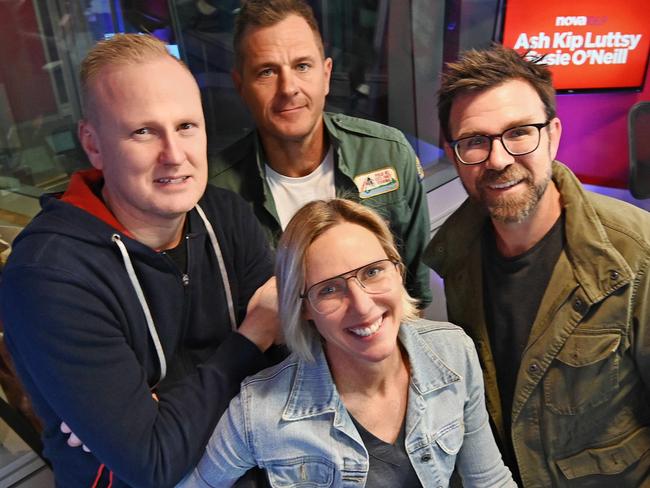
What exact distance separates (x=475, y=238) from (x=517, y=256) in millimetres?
173

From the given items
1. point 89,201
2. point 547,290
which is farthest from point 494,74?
point 89,201

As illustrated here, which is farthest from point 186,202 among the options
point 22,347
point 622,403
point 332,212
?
point 622,403

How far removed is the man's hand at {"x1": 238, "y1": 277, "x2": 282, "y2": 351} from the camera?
1354 millimetres

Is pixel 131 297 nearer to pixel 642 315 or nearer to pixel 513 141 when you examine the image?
pixel 513 141

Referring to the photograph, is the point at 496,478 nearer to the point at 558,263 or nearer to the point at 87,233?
the point at 558,263

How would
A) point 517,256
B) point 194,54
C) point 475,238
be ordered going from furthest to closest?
point 194,54 < point 475,238 < point 517,256

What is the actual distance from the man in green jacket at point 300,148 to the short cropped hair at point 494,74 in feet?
1.68

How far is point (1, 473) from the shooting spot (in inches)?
83.9

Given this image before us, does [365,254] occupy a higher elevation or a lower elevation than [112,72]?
lower

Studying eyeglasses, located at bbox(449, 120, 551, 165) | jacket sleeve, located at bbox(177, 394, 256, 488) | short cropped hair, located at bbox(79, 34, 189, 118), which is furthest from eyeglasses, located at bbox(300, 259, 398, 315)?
short cropped hair, located at bbox(79, 34, 189, 118)

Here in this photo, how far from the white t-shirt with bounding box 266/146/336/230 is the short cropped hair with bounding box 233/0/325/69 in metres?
0.44

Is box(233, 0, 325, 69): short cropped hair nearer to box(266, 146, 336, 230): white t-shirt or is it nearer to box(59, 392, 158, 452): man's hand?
box(266, 146, 336, 230): white t-shirt

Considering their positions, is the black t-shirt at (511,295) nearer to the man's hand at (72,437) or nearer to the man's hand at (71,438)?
the man's hand at (72,437)

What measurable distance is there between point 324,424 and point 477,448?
0.47 meters
